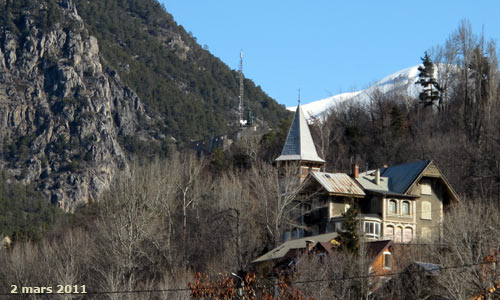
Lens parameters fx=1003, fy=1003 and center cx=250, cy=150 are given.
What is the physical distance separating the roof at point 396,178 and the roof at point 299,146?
5.51 m

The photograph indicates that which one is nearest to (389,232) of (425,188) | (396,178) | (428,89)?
(425,188)

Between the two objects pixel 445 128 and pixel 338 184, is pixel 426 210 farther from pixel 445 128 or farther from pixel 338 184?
pixel 445 128

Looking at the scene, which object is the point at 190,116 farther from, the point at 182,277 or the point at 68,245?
the point at 182,277

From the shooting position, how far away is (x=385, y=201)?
7275cm

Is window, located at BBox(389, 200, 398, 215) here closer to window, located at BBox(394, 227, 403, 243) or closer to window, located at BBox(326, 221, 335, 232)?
window, located at BBox(394, 227, 403, 243)

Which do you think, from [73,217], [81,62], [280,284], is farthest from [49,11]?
[280,284]

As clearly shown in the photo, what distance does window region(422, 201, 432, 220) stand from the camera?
73625mm

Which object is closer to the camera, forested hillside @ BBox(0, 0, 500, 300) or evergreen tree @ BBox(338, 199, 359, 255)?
forested hillside @ BBox(0, 0, 500, 300)

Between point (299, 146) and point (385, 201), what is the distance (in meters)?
11.6

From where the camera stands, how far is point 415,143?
93438mm

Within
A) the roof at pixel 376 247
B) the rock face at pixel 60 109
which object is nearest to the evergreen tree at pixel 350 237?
the roof at pixel 376 247

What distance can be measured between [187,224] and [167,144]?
108m

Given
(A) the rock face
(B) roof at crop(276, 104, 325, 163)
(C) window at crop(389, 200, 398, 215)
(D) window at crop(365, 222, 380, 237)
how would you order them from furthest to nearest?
(A) the rock face → (B) roof at crop(276, 104, 325, 163) → (C) window at crop(389, 200, 398, 215) → (D) window at crop(365, 222, 380, 237)

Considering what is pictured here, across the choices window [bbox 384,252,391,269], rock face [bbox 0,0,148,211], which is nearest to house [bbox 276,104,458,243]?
window [bbox 384,252,391,269]
